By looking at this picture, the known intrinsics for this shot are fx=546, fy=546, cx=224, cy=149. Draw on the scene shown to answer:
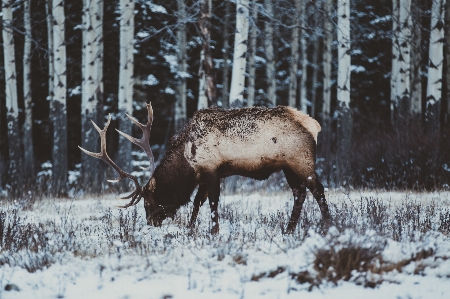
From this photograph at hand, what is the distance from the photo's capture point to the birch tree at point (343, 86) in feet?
35.8

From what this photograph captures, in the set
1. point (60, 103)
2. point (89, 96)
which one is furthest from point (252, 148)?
point (60, 103)

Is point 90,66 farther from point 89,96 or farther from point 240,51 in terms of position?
point 240,51

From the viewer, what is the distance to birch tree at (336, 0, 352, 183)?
10.9 m

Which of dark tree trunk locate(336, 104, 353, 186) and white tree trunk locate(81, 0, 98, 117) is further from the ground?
white tree trunk locate(81, 0, 98, 117)

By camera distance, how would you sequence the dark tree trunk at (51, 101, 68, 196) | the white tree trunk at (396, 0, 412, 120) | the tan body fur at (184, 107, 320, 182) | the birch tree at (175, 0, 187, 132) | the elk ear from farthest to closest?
the birch tree at (175, 0, 187, 132) → the white tree trunk at (396, 0, 412, 120) → the dark tree trunk at (51, 101, 68, 196) → the elk ear → the tan body fur at (184, 107, 320, 182)

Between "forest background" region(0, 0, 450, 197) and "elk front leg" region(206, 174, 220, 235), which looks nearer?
"elk front leg" region(206, 174, 220, 235)

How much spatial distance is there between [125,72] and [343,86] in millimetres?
4679

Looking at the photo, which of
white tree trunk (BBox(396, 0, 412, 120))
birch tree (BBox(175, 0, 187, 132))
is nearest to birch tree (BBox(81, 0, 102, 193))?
birch tree (BBox(175, 0, 187, 132))

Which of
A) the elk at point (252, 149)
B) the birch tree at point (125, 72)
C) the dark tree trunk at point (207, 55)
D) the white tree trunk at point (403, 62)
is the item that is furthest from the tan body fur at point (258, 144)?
the white tree trunk at point (403, 62)

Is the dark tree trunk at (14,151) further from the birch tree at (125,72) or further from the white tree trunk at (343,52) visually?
the white tree trunk at (343,52)

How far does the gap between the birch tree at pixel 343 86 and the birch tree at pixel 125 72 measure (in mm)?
4379

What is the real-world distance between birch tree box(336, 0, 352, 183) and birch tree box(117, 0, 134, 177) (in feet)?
14.4

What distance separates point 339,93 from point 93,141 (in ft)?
18.0

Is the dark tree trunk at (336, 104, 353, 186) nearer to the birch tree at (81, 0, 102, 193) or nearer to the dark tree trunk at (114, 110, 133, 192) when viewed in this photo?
the dark tree trunk at (114, 110, 133, 192)
